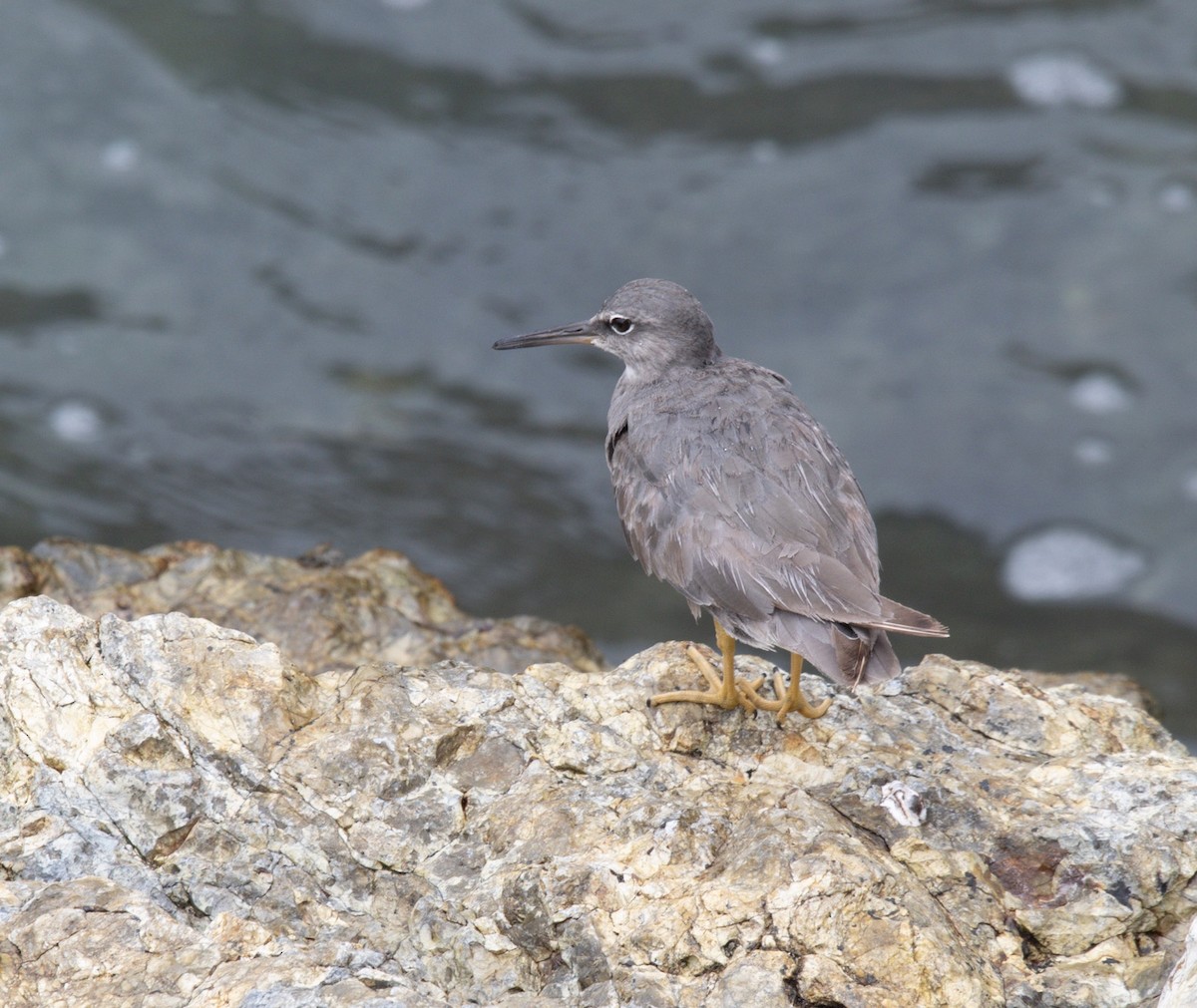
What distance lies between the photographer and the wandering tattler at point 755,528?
12.6 feet

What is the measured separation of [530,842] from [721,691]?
3.09ft

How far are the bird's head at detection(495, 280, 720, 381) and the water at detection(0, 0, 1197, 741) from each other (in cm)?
238

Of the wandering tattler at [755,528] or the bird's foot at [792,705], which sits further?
the bird's foot at [792,705]

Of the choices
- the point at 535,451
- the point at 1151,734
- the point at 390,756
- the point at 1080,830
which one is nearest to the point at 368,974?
the point at 390,756

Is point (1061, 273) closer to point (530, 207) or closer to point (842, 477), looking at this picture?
point (530, 207)

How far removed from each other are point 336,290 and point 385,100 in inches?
60.9

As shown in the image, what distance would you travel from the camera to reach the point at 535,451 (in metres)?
8.30

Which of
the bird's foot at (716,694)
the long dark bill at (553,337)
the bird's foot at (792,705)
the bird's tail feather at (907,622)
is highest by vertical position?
the long dark bill at (553,337)

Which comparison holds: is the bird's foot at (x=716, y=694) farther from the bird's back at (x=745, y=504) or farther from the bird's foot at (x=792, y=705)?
the bird's back at (x=745, y=504)

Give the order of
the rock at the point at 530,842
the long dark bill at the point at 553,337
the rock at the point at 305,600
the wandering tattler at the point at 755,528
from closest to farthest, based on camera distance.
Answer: the rock at the point at 530,842 → the wandering tattler at the point at 755,528 → the rock at the point at 305,600 → the long dark bill at the point at 553,337

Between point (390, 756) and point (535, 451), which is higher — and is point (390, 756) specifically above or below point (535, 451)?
above

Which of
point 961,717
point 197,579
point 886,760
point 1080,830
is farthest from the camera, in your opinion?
point 197,579

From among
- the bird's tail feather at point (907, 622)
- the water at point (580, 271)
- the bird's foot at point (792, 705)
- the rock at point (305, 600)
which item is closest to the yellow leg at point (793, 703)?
the bird's foot at point (792, 705)

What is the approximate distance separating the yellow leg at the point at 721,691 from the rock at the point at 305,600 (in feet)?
2.49
